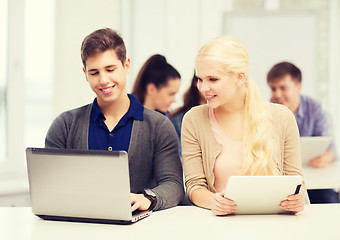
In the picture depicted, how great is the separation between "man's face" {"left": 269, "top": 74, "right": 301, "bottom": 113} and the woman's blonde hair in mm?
1502

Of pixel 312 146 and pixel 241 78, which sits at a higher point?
pixel 241 78

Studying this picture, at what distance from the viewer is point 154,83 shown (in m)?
3.25

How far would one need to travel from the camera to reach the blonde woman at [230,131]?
1.77 metres

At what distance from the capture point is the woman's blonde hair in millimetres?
1761

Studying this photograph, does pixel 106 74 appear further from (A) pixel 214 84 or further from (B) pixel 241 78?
(B) pixel 241 78

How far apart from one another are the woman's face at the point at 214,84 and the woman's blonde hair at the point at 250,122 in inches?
0.8

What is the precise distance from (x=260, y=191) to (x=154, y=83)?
1.89 m

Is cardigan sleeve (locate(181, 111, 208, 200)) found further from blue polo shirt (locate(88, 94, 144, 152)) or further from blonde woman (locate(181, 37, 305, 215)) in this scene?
blue polo shirt (locate(88, 94, 144, 152))

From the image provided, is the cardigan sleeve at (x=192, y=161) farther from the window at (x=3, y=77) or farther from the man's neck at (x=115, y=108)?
the window at (x=3, y=77)

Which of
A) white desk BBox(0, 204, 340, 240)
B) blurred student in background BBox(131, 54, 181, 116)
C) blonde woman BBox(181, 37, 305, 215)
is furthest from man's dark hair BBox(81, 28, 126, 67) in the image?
blurred student in background BBox(131, 54, 181, 116)

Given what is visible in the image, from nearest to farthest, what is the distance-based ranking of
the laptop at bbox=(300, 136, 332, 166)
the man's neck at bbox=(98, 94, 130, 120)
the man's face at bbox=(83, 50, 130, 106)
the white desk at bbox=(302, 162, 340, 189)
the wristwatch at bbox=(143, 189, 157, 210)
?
the wristwatch at bbox=(143, 189, 157, 210)
the man's face at bbox=(83, 50, 130, 106)
the man's neck at bbox=(98, 94, 130, 120)
the white desk at bbox=(302, 162, 340, 189)
the laptop at bbox=(300, 136, 332, 166)

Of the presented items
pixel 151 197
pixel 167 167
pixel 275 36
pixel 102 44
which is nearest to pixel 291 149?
pixel 167 167

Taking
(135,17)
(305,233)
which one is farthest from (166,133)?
(135,17)

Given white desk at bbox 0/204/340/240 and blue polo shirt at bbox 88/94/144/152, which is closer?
white desk at bbox 0/204/340/240
